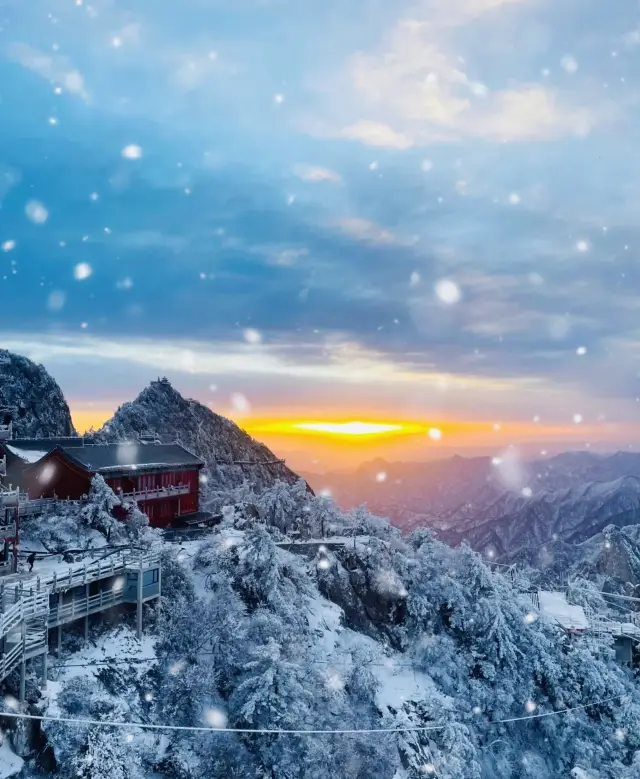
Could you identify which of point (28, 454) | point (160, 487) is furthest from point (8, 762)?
point (28, 454)

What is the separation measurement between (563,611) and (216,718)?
92.2 ft

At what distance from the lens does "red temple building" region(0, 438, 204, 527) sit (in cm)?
4594

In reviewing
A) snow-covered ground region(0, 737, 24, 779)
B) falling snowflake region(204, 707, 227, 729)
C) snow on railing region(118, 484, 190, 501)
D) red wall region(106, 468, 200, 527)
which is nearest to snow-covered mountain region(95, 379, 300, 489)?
red wall region(106, 468, 200, 527)

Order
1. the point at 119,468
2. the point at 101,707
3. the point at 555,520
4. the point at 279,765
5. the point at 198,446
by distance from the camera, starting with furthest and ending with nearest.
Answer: the point at 555,520 < the point at 198,446 < the point at 119,468 < the point at 279,765 < the point at 101,707

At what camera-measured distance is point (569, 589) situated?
1982 inches

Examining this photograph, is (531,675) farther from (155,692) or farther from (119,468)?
(119,468)

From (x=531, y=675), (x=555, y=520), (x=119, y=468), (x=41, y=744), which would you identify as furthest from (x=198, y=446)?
(x=555, y=520)

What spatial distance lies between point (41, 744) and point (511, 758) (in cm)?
2479

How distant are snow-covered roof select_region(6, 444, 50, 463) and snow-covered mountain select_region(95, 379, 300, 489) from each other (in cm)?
3343

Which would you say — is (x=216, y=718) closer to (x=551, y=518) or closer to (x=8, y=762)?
(x=8, y=762)

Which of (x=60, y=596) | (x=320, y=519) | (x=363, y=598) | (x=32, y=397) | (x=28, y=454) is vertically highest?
(x=32, y=397)

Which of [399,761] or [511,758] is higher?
[399,761]

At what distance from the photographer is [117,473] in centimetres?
4641

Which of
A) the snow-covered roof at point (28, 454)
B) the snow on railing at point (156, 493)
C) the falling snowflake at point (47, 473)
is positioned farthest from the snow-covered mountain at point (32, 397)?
the snow on railing at point (156, 493)
